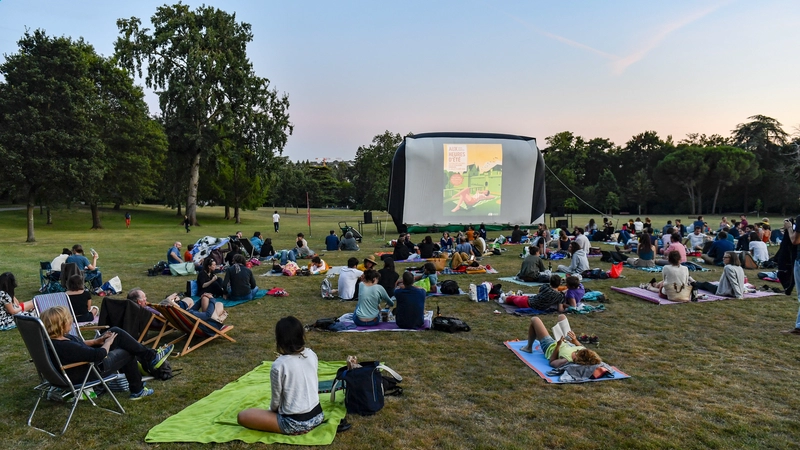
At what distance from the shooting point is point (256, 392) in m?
5.14

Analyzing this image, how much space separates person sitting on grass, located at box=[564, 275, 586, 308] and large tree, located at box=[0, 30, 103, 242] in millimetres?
24424

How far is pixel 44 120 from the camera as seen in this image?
76.1ft

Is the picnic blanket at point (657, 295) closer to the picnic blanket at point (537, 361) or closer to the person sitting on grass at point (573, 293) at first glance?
the person sitting on grass at point (573, 293)

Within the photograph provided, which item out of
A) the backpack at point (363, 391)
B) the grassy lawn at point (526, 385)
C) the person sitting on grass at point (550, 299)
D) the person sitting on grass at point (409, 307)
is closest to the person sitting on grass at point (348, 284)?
the grassy lawn at point (526, 385)

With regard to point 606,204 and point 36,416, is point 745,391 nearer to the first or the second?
point 36,416

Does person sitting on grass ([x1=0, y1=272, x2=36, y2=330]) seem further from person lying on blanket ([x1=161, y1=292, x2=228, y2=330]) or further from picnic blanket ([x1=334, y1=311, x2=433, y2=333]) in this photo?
picnic blanket ([x1=334, y1=311, x2=433, y2=333])

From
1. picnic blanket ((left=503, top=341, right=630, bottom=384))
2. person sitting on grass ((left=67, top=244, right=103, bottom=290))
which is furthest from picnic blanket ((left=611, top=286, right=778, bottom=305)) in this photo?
person sitting on grass ((left=67, top=244, right=103, bottom=290))

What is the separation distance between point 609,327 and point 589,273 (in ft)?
16.0

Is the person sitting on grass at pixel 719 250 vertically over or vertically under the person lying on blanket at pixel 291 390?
over

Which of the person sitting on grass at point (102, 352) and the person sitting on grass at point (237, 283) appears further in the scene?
the person sitting on grass at point (237, 283)

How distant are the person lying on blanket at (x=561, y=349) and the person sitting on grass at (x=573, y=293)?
2.57 metres

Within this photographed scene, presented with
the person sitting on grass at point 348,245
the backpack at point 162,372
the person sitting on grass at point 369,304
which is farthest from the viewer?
the person sitting on grass at point 348,245

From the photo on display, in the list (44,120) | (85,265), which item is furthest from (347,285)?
(44,120)

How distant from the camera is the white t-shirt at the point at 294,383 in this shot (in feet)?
13.0
